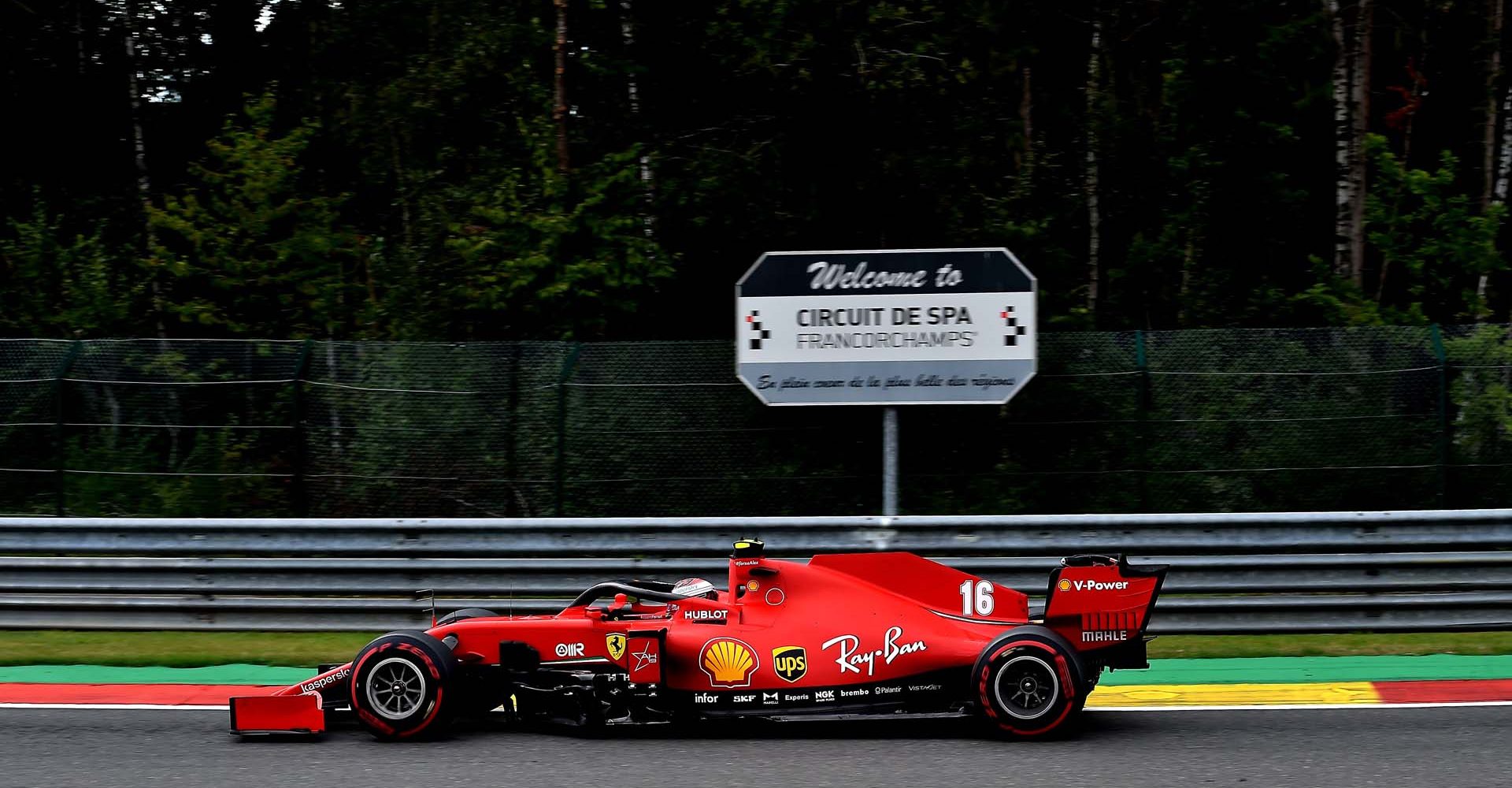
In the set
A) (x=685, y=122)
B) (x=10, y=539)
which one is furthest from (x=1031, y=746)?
(x=685, y=122)

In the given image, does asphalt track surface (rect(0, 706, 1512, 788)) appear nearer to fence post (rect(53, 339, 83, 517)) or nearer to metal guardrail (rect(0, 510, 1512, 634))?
metal guardrail (rect(0, 510, 1512, 634))

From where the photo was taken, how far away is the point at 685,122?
19.0 metres

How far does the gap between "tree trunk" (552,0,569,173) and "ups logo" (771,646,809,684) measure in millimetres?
11767

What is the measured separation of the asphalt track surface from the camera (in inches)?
263

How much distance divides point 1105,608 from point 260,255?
1486 cm

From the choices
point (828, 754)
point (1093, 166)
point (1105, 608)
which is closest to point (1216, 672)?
point (1105, 608)

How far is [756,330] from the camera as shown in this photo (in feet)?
39.5

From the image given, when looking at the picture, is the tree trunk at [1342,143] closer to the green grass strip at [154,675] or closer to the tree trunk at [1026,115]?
the tree trunk at [1026,115]

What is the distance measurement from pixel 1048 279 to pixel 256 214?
981cm

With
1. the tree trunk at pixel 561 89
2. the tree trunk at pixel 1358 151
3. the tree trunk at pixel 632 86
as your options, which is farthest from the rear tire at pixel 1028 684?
the tree trunk at pixel 1358 151

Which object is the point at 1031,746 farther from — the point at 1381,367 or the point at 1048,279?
the point at 1048,279

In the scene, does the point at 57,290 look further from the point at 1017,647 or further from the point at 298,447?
the point at 1017,647

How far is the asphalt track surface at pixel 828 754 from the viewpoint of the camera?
6680mm

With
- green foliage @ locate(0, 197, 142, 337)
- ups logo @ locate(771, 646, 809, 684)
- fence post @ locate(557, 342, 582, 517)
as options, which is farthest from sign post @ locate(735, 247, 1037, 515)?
green foliage @ locate(0, 197, 142, 337)
